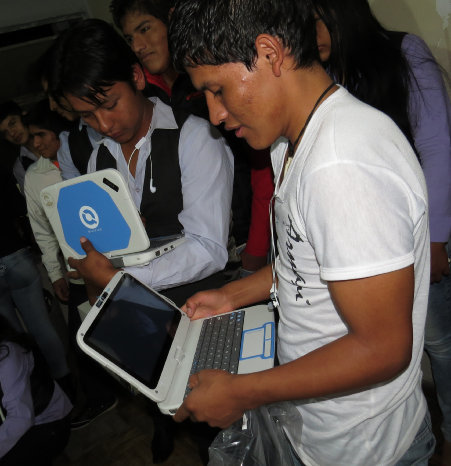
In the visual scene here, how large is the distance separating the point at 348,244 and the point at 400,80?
785 mm

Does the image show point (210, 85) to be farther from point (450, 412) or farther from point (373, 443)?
point (450, 412)

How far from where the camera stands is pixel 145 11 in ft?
5.70

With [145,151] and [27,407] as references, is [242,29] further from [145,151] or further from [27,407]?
[27,407]

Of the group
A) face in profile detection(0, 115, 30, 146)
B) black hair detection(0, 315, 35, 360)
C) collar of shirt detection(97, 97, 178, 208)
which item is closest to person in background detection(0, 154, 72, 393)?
black hair detection(0, 315, 35, 360)

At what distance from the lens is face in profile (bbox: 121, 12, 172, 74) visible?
175cm

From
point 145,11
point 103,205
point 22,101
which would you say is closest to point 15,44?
point 22,101

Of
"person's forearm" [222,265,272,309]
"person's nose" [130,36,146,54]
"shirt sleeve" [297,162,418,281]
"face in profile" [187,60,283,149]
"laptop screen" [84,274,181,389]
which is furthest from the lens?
"person's nose" [130,36,146,54]

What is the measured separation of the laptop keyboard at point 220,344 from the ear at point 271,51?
0.66 meters

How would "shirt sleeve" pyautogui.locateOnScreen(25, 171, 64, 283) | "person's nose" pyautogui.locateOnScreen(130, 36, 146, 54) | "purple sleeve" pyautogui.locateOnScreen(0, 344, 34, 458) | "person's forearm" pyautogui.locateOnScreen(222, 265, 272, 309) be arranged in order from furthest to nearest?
"shirt sleeve" pyautogui.locateOnScreen(25, 171, 64, 283)
"person's nose" pyautogui.locateOnScreen(130, 36, 146, 54)
"purple sleeve" pyautogui.locateOnScreen(0, 344, 34, 458)
"person's forearm" pyautogui.locateOnScreen(222, 265, 272, 309)

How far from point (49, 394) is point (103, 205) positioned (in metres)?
1.19

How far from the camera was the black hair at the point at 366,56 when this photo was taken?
1066 millimetres

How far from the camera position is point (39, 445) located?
5.83 ft

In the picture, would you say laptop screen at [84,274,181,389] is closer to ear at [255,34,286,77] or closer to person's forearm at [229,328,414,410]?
person's forearm at [229,328,414,410]

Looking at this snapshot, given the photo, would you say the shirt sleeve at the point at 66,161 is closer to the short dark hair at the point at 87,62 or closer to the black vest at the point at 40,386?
the short dark hair at the point at 87,62
